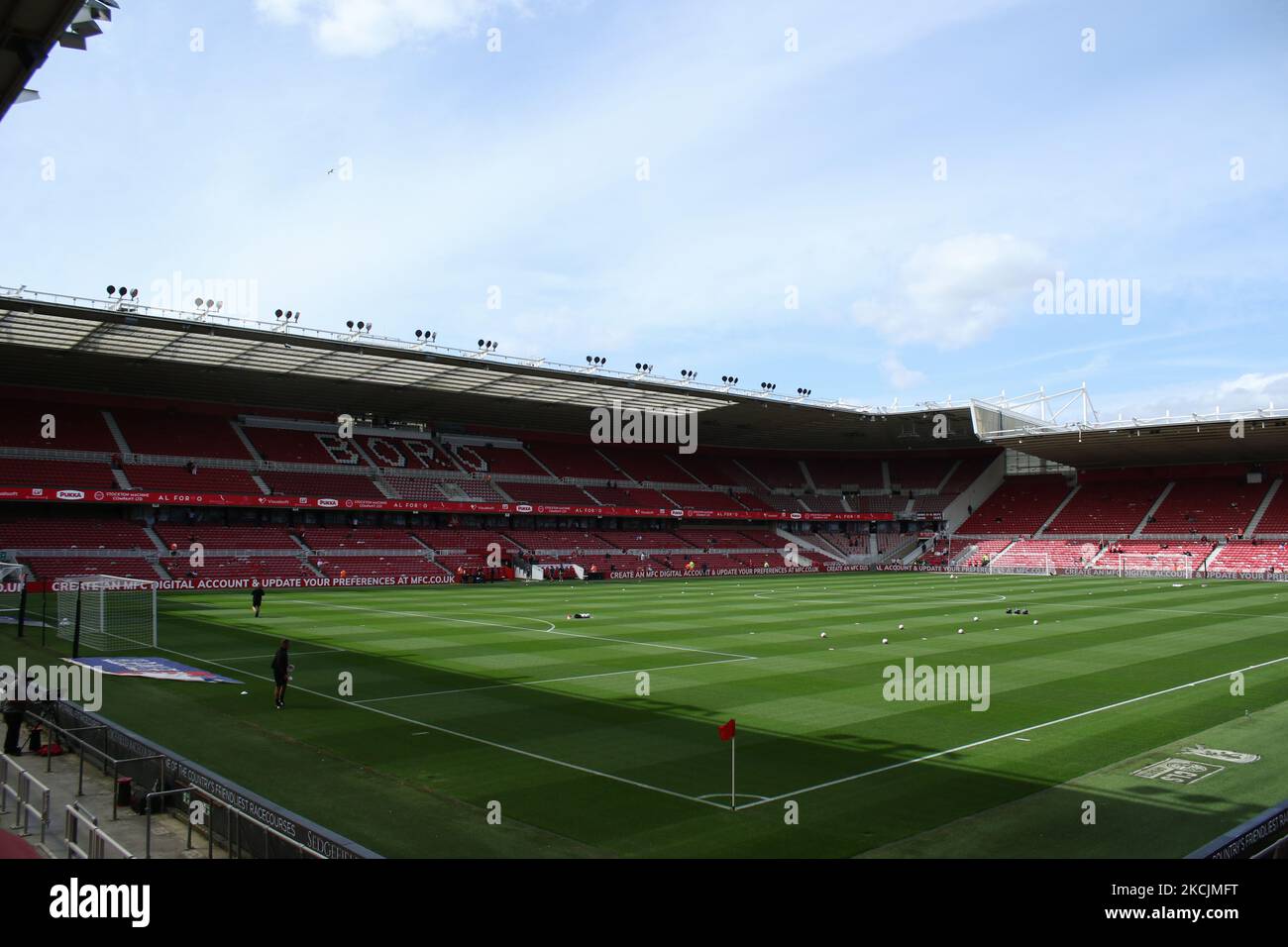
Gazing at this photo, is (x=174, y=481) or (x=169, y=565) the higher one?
(x=174, y=481)

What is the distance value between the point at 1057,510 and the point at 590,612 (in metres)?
64.5

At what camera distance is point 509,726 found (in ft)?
59.8

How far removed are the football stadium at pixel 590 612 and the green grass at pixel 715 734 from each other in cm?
11

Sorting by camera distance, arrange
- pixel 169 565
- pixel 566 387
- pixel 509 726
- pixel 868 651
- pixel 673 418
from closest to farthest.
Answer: pixel 509 726 → pixel 868 651 → pixel 169 565 → pixel 566 387 → pixel 673 418

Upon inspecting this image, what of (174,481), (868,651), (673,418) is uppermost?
(673,418)

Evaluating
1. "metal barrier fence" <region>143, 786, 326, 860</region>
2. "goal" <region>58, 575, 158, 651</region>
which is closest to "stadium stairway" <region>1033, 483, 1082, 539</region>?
"goal" <region>58, 575, 158, 651</region>

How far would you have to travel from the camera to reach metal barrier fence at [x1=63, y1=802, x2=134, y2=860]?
981cm

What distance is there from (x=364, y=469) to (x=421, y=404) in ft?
22.1

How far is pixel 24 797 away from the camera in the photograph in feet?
40.0

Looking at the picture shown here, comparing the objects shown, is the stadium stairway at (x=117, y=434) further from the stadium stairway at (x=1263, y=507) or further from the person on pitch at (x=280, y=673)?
the stadium stairway at (x=1263, y=507)
